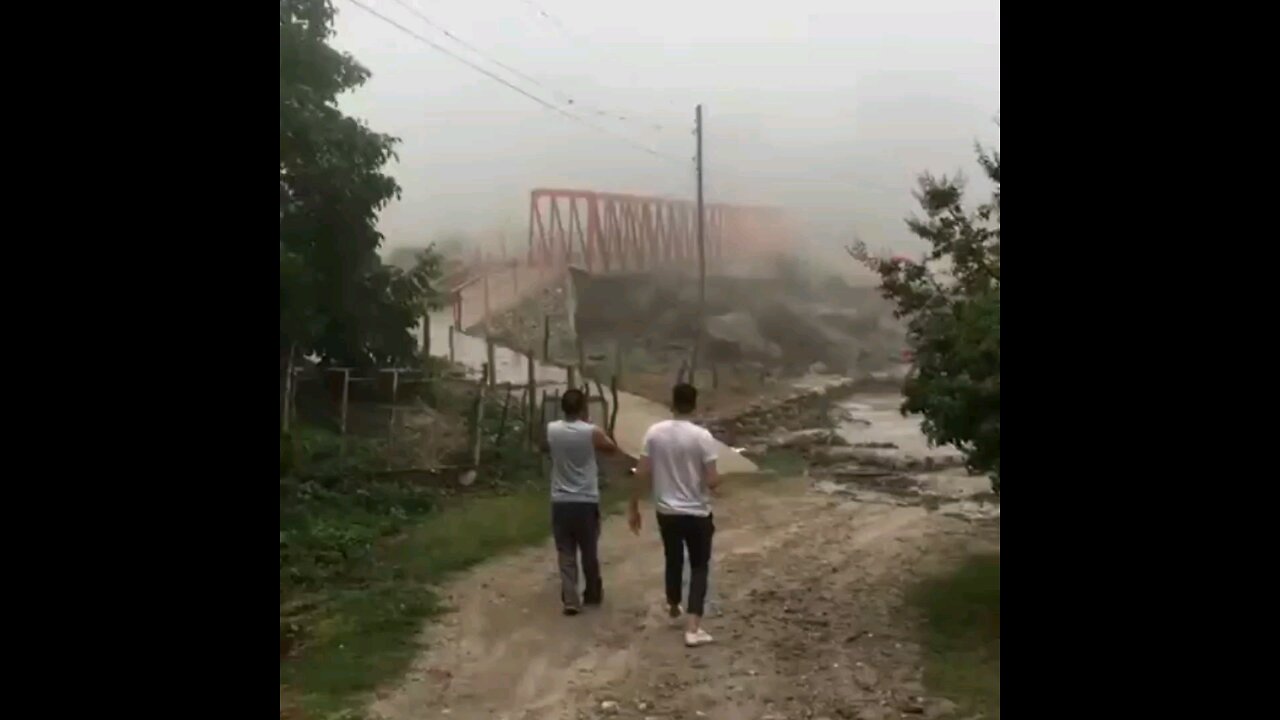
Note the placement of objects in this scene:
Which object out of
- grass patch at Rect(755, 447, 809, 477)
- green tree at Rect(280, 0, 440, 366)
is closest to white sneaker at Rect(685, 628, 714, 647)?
grass patch at Rect(755, 447, 809, 477)

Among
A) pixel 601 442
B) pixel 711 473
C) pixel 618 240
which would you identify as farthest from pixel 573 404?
pixel 618 240

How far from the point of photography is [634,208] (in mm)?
4645

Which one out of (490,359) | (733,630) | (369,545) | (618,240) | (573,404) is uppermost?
(618,240)

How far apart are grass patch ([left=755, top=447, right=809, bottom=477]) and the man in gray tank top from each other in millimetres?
1145

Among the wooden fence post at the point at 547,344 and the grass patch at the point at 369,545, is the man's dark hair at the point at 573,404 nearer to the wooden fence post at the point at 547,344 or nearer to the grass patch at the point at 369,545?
the grass patch at the point at 369,545

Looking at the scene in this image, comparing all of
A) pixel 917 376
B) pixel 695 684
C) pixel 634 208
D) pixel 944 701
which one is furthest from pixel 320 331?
pixel 944 701

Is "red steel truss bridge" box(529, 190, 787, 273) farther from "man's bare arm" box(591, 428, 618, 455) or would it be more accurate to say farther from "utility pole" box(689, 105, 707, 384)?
"man's bare arm" box(591, 428, 618, 455)

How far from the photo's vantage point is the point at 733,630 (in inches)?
159

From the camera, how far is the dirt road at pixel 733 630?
3.50 meters

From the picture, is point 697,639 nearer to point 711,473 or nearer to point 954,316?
point 711,473

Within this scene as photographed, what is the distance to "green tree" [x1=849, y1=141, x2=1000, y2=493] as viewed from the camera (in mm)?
3986

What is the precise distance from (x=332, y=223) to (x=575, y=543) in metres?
1.80
